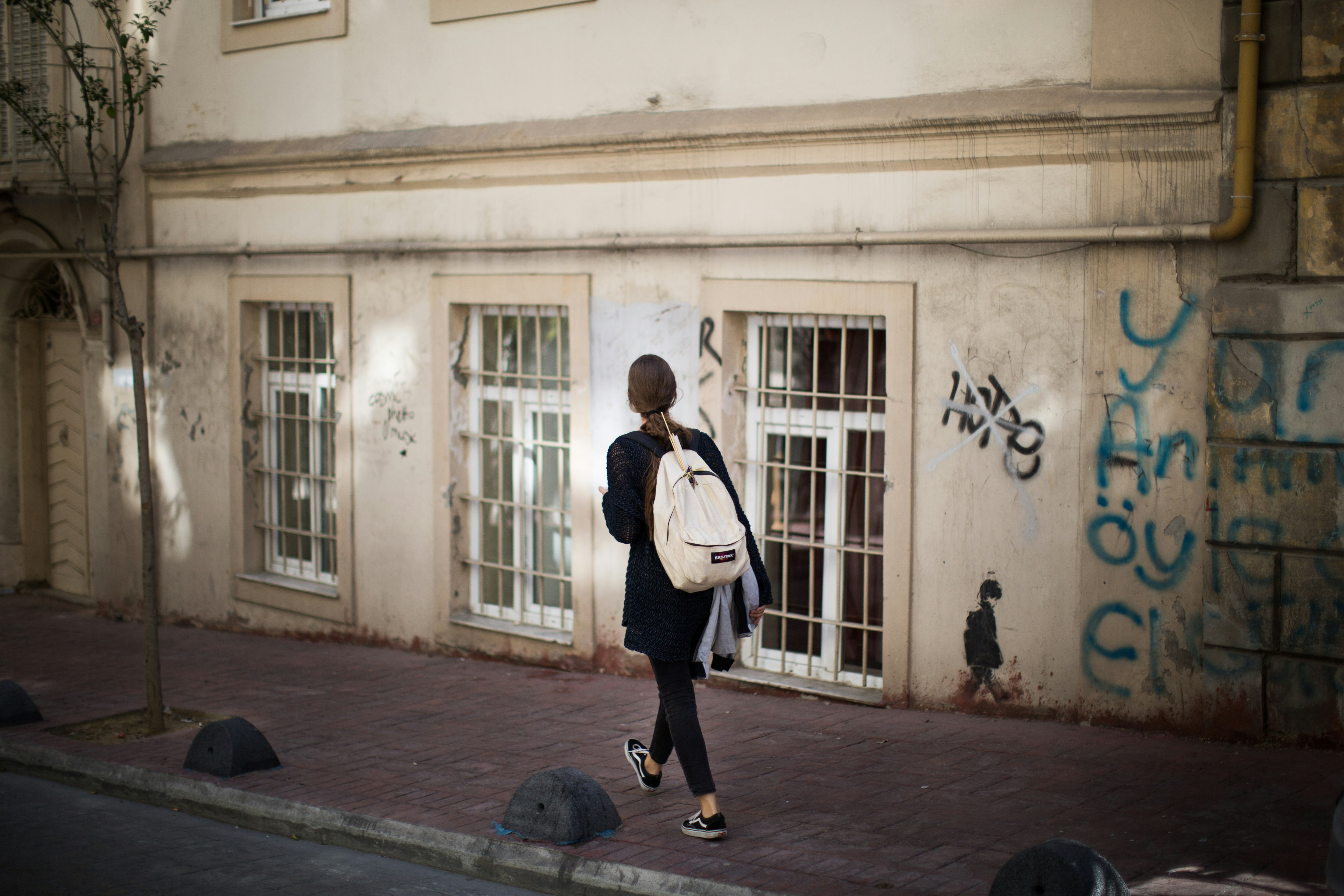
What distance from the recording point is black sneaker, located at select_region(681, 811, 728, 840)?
542cm

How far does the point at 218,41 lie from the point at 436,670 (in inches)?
234

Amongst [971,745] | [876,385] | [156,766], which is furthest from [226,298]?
[971,745]

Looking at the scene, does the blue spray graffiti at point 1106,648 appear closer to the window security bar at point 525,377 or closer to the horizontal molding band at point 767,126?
the horizontal molding band at point 767,126

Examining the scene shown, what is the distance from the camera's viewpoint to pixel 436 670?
9562 millimetres

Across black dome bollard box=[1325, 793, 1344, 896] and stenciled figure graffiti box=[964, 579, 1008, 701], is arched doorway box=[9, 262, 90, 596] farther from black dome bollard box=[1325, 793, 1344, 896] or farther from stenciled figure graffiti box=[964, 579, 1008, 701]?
black dome bollard box=[1325, 793, 1344, 896]

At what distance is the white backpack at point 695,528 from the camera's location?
17.1 ft

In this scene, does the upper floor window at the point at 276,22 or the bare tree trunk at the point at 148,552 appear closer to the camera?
the bare tree trunk at the point at 148,552

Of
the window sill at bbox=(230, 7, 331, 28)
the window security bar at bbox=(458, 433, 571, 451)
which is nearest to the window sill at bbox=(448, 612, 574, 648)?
the window security bar at bbox=(458, 433, 571, 451)

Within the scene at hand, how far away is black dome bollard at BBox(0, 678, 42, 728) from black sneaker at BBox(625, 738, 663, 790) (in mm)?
4183

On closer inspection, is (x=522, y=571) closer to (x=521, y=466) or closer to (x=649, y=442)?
(x=521, y=466)

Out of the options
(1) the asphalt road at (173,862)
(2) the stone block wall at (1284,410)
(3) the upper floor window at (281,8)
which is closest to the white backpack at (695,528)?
(1) the asphalt road at (173,862)

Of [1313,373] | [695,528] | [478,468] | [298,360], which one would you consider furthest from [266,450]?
[1313,373]

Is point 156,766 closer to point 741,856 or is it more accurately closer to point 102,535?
point 741,856

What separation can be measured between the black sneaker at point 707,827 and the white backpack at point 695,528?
37.8 inches
